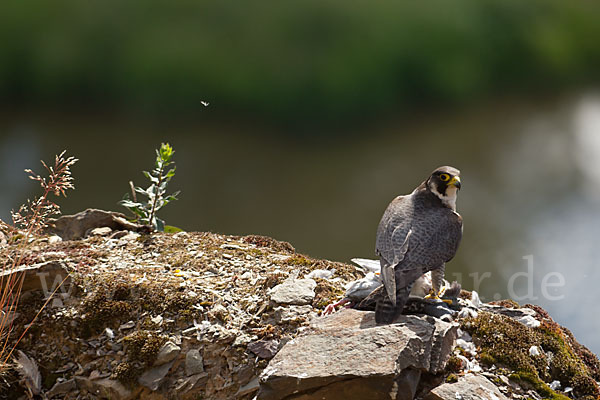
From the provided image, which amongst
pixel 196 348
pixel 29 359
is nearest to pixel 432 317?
pixel 196 348

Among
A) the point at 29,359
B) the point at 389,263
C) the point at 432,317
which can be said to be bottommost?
the point at 29,359

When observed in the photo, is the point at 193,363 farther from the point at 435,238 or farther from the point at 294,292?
the point at 435,238

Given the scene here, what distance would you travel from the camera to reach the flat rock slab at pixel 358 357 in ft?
7.27

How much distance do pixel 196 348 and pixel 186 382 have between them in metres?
0.16

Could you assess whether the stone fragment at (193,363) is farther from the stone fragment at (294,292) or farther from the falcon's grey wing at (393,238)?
the falcon's grey wing at (393,238)

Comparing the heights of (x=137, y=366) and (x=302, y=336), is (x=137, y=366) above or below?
below

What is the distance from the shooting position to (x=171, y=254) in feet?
11.4

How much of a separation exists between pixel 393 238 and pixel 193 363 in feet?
3.56

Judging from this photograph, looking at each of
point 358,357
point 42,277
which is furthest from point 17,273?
point 358,357

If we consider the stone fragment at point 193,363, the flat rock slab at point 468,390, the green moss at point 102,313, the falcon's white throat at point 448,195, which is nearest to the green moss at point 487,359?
the flat rock slab at point 468,390

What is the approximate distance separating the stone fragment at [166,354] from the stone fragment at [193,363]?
58 millimetres

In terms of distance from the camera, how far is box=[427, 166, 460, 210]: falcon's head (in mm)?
2586

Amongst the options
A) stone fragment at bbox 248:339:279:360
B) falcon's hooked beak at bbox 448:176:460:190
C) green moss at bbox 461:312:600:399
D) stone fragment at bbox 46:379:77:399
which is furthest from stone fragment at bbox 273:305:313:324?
stone fragment at bbox 46:379:77:399

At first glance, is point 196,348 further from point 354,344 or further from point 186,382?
point 354,344
